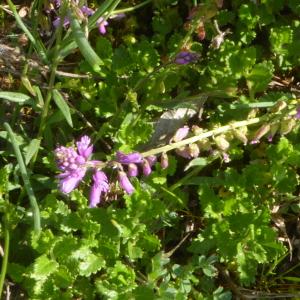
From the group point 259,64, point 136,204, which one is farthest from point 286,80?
point 136,204

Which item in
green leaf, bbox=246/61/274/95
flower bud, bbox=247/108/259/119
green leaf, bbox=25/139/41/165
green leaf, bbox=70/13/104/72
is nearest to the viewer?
green leaf, bbox=70/13/104/72

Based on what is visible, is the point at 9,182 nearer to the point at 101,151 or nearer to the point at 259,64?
the point at 101,151

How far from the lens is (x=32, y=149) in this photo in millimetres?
2564

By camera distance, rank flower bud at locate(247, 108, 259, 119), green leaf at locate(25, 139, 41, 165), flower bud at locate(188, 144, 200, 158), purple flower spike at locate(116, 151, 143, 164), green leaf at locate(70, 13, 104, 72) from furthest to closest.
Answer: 1. flower bud at locate(247, 108, 259, 119)
2. green leaf at locate(25, 139, 41, 165)
3. flower bud at locate(188, 144, 200, 158)
4. purple flower spike at locate(116, 151, 143, 164)
5. green leaf at locate(70, 13, 104, 72)

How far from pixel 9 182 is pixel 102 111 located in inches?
20.6

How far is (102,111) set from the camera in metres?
2.78

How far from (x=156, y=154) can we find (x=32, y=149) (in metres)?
0.54

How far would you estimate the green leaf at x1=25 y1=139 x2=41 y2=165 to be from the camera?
8.24ft

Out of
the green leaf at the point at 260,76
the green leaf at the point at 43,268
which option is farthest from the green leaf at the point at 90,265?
the green leaf at the point at 260,76

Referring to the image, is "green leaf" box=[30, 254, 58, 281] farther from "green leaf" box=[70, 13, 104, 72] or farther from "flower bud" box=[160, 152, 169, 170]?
"green leaf" box=[70, 13, 104, 72]

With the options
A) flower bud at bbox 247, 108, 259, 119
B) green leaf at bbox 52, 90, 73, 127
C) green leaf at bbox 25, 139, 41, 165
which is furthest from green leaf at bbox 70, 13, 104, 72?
flower bud at bbox 247, 108, 259, 119

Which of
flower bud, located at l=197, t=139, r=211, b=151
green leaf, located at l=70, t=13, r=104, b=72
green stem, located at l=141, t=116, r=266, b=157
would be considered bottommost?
flower bud, located at l=197, t=139, r=211, b=151

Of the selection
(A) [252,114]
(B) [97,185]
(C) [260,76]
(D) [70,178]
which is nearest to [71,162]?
(D) [70,178]

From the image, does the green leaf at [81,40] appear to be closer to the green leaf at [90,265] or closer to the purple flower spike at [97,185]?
the purple flower spike at [97,185]
